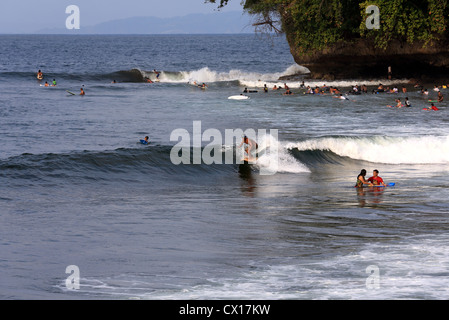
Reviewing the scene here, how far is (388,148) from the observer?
2770 centimetres

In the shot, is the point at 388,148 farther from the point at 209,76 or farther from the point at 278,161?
the point at 209,76

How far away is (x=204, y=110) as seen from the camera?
40062 millimetres

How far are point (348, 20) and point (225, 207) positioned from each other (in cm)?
3466

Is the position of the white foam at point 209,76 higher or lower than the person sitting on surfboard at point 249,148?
higher

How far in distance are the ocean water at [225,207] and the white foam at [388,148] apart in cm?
8

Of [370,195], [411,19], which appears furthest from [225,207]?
[411,19]

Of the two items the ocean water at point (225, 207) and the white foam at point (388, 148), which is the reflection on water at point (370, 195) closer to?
the ocean water at point (225, 207)

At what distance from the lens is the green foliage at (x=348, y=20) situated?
4531 centimetres

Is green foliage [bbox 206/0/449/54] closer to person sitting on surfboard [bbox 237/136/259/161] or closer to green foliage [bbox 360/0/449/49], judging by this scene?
green foliage [bbox 360/0/449/49]

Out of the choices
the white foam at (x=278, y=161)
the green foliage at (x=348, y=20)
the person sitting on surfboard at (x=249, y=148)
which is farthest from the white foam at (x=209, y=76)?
the person sitting on surfboard at (x=249, y=148)

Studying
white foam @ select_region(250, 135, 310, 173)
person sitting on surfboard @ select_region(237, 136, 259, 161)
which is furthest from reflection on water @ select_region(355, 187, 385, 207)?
person sitting on surfboard @ select_region(237, 136, 259, 161)

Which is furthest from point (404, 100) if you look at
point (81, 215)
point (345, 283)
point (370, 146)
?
point (345, 283)

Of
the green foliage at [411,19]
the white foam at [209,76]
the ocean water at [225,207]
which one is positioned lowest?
the ocean water at [225,207]
